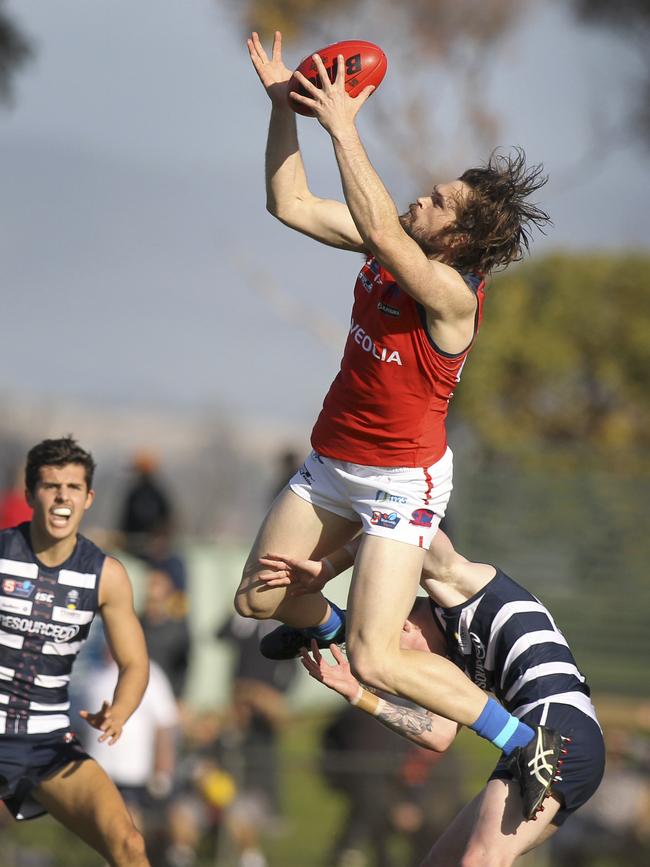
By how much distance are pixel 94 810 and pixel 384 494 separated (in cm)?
175

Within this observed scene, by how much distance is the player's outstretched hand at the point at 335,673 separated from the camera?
197 inches

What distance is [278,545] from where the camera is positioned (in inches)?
207

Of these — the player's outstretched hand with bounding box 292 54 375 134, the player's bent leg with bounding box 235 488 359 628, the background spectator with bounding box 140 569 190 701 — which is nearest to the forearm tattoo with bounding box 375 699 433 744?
the player's bent leg with bounding box 235 488 359 628

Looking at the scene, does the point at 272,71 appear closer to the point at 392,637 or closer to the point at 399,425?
the point at 399,425

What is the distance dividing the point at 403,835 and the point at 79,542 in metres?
4.37

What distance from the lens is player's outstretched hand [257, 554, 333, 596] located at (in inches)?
205

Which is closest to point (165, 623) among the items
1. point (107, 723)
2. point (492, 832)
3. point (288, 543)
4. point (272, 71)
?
point (107, 723)

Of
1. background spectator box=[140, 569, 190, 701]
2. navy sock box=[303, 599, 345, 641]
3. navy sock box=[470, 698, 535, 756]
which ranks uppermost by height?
navy sock box=[303, 599, 345, 641]

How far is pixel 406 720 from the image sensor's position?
5.34 metres

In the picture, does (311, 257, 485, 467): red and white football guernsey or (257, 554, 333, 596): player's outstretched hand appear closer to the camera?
(311, 257, 485, 467): red and white football guernsey

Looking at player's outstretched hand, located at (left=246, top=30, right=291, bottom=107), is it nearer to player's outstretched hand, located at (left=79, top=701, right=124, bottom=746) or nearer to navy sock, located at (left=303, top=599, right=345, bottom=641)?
navy sock, located at (left=303, top=599, right=345, bottom=641)

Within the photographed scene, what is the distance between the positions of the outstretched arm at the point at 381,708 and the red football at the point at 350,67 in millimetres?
2039

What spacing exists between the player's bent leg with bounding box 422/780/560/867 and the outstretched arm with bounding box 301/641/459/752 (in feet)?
1.09

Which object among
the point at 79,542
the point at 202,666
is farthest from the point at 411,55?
the point at 79,542
